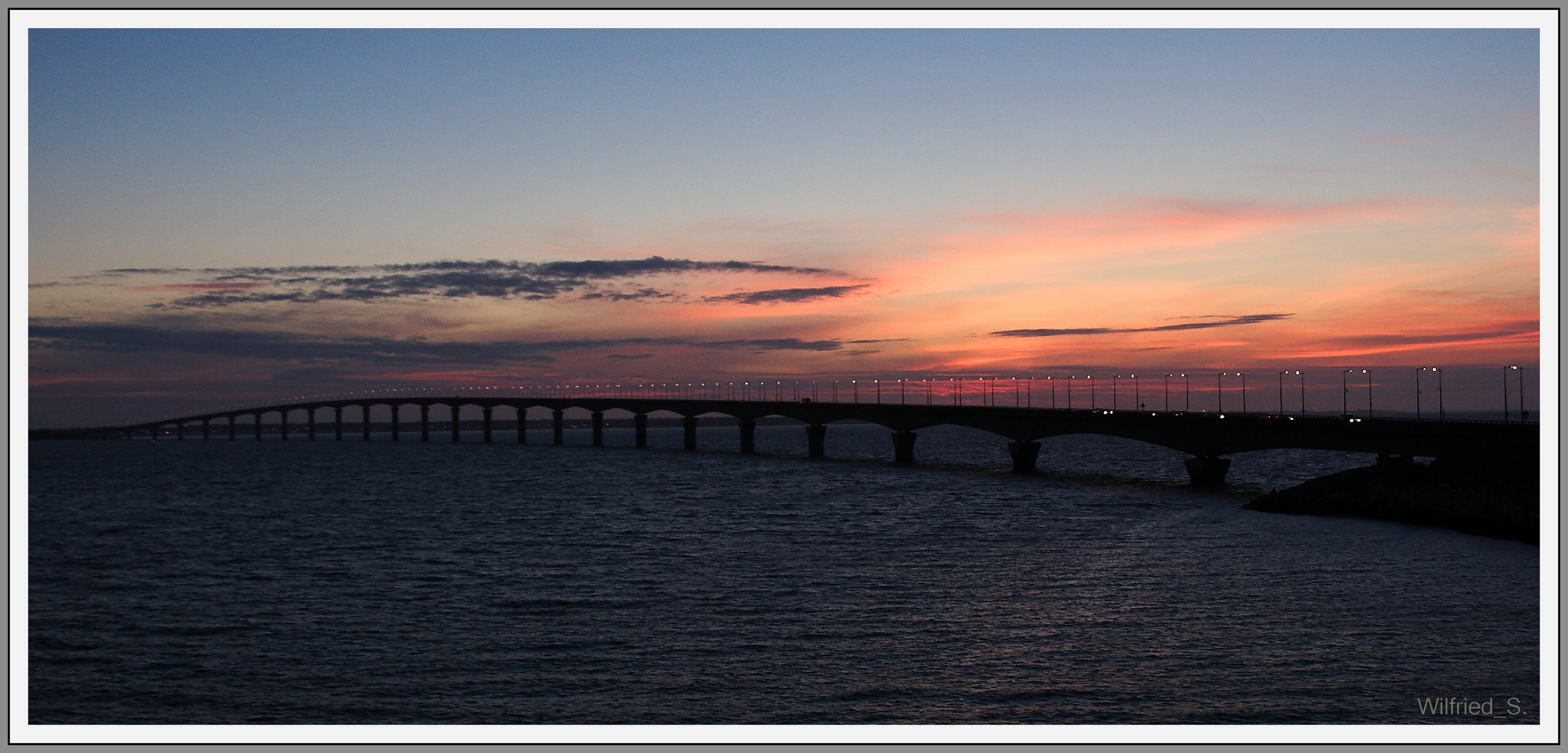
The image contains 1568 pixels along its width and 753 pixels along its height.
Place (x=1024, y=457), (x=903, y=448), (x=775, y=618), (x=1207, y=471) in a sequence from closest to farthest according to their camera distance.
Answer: (x=775, y=618), (x=1207, y=471), (x=1024, y=457), (x=903, y=448)

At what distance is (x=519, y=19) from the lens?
1661cm

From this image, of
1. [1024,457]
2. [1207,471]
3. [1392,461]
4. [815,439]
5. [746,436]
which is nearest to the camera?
[1392,461]

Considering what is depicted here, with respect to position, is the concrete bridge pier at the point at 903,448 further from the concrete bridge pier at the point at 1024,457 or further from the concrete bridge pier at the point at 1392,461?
the concrete bridge pier at the point at 1392,461

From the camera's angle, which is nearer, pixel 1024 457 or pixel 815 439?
pixel 1024 457

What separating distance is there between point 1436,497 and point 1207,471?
33.5 m

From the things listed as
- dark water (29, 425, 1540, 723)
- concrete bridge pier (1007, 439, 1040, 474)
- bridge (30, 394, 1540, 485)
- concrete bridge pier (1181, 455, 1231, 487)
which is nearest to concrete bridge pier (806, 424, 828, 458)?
bridge (30, 394, 1540, 485)

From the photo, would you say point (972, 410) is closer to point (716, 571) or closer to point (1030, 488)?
point (1030, 488)

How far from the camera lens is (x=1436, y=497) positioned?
195 feet

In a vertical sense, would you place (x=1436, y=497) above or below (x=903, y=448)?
above

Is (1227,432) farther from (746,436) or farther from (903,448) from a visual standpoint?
(746,436)

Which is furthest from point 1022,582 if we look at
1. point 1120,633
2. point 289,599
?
point 289,599

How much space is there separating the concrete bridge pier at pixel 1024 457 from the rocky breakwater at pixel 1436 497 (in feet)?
→ 152

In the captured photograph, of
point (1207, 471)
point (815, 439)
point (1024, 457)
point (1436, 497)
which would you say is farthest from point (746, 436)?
point (1436, 497)

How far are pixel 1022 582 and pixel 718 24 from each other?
28.9 meters
